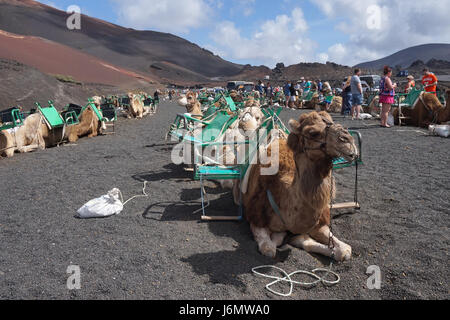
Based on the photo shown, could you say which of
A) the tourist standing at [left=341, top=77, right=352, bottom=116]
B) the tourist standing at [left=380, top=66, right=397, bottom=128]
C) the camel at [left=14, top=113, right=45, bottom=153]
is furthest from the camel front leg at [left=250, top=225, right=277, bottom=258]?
the tourist standing at [left=341, top=77, right=352, bottom=116]

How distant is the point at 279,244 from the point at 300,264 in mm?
353

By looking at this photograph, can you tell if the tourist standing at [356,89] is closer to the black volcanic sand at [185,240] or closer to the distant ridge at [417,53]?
the black volcanic sand at [185,240]

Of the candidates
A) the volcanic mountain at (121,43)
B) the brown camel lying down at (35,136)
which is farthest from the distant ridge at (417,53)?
the brown camel lying down at (35,136)

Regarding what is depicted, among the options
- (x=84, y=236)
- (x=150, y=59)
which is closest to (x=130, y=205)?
(x=84, y=236)

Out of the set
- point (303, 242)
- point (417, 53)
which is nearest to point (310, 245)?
point (303, 242)

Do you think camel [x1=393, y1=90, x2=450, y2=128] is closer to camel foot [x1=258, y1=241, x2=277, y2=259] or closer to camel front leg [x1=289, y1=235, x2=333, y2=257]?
camel front leg [x1=289, y1=235, x2=333, y2=257]

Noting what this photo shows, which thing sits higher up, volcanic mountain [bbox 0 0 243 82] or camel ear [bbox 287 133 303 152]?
volcanic mountain [bbox 0 0 243 82]

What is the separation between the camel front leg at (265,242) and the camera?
3673 millimetres

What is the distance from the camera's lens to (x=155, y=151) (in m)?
9.59

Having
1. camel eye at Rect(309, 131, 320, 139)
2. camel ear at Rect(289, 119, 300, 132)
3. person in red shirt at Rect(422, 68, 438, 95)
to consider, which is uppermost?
person in red shirt at Rect(422, 68, 438, 95)

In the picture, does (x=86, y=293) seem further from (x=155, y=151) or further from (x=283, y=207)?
(x=155, y=151)

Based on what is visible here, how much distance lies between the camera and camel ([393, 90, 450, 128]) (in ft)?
36.4

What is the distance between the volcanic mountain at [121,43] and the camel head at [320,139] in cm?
7406

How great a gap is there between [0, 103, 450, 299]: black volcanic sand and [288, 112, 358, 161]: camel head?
1.24 m
